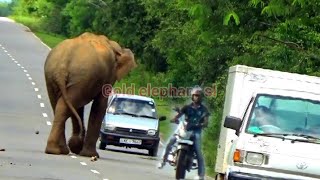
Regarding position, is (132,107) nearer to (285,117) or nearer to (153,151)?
(153,151)

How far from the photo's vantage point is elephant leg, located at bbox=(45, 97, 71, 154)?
87.4 feet

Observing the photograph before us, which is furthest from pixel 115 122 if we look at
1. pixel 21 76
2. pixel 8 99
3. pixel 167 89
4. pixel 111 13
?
pixel 111 13

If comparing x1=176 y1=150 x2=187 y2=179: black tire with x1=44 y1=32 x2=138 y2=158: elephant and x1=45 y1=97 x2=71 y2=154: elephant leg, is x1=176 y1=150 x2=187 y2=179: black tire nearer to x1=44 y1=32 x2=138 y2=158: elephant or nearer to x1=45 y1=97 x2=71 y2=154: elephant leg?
x1=45 y1=97 x2=71 y2=154: elephant leg

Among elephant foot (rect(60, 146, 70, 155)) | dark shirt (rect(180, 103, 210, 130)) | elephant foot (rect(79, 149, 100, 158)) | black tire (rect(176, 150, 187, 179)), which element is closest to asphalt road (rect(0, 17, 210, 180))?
elephant foot (rect(60, 146, 70, 155))

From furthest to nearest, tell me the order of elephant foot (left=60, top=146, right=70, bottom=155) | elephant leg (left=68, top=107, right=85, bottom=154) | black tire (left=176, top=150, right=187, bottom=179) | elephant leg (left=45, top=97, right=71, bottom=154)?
elephant leg (left=68, top=107, right=85, bottom=154), elephant foot (left=60, top=146, right=70, bottom=155), elephant leg (left=45, top=97, right=71, bottom=154), black tire (left=176, top=150, right=187, bottom=179)

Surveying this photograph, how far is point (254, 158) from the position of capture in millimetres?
15641

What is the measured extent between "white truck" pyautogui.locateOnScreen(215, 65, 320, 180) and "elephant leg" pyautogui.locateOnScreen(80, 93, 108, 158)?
31.9 ft

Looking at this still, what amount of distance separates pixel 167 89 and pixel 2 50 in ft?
103

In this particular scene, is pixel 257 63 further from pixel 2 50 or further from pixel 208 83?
pixel 2 50

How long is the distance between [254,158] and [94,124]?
12453 millimetres

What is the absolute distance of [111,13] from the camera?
68.1 meters

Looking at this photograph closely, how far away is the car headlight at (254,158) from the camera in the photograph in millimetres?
15602

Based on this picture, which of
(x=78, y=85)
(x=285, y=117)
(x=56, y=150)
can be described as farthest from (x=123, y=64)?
(x=285, y=117)

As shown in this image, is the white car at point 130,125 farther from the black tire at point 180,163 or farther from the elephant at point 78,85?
the black tire at point 180,163
